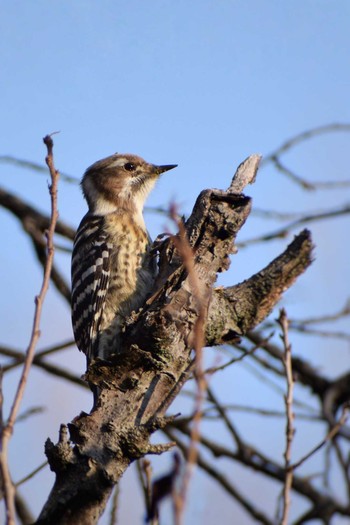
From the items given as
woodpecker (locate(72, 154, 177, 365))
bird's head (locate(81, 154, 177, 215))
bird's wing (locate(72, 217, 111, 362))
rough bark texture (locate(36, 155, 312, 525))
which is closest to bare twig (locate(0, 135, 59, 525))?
rough bark texture (locate(36, 155, 312, 525))

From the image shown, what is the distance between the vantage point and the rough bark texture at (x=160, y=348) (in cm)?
321

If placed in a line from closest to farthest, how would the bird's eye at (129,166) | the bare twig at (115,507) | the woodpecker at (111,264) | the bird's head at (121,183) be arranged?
1. the bare twig at (115,507)
2. the woodpecker at (111,264)
3. the bird's head at (121,183)
4. the bird's eye at (129,166)

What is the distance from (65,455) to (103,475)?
169mm

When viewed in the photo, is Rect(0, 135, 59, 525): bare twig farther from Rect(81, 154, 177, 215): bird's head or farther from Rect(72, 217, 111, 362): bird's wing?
Rect(81, 154, 177, 215): bird's head

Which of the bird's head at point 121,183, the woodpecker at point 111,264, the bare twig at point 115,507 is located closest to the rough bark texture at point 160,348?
the bare twig at point 115,507

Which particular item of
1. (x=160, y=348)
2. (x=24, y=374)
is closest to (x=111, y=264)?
(x=160, y=348)

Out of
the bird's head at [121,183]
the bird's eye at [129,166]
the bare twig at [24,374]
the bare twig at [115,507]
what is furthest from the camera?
the bird's eye at [129,166]

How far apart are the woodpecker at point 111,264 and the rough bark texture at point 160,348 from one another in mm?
1465

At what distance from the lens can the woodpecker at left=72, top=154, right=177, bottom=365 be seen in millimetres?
5730

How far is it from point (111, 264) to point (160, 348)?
238 cm

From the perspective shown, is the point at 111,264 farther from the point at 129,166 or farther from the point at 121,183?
the point at 129,166

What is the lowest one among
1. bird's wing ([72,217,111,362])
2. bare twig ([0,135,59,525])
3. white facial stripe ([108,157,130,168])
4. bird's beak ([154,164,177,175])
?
bare twig ([0,135,59,525])

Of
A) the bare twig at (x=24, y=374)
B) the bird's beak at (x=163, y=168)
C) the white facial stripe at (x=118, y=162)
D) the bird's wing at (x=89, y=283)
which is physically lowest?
the bare twig at (x=24, y=374)

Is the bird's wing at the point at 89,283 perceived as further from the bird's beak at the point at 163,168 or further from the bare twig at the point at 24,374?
the bare twig at the point at 24,374
